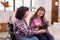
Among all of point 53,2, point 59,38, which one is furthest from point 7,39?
point 53,2

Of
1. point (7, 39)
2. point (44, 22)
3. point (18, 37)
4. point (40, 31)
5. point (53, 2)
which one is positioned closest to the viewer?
→ point (18, 37)

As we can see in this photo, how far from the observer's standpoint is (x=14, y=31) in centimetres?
296

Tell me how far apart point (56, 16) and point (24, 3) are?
1035mm

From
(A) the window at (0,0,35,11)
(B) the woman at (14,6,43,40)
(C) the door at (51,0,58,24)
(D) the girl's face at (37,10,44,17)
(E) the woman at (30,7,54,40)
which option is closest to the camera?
(B) the woman at (14,6,43,40)

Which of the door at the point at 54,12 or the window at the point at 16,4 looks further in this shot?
the door at the point at 54,12

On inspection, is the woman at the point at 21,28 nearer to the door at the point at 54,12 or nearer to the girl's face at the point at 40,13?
the girl's face at the point at 40,13

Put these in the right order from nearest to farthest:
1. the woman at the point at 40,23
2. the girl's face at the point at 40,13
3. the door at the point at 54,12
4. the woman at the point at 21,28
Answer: the woman at the point at 21,28 → the woman at the point at 40,23 → the girl's face at the point at 40,13 → the door at the point at 54,12

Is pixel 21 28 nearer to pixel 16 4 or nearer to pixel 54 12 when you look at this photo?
pixel 16 4

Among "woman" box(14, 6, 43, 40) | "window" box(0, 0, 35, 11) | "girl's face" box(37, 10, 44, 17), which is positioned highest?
"window" box(0, 0, 35, 11)

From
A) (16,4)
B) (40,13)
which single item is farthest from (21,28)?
(16,4)

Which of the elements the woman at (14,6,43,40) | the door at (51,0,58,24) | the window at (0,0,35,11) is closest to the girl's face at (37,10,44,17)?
the woman at (14,6,43,40)

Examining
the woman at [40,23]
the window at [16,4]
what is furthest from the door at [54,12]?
the woman at [40,23]

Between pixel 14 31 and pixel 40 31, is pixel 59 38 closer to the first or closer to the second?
pixel 40 31

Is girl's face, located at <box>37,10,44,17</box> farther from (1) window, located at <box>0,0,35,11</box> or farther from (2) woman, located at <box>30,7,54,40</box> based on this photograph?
(1) window, located at <box>0,0,35,11</box>
